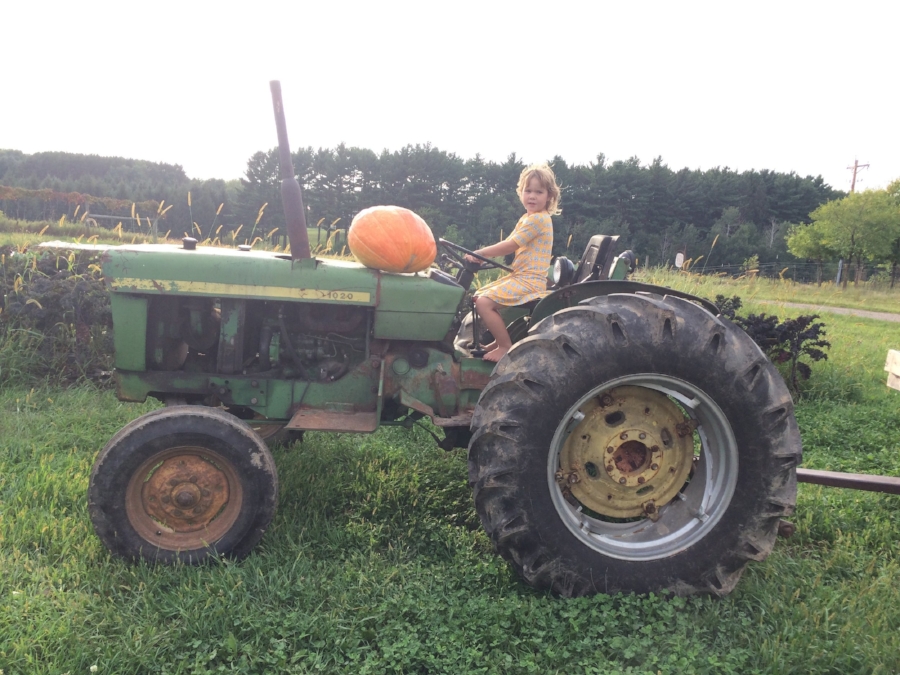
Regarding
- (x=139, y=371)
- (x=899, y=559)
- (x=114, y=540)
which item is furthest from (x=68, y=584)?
(x=899, y=559)

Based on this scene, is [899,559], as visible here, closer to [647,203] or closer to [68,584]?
[68,584]

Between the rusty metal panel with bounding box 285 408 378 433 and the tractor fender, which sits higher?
the tractor fender

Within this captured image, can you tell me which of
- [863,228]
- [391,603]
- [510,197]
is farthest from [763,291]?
[863,228]

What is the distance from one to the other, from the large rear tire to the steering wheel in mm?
815

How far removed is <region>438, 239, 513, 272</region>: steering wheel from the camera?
3292 mm

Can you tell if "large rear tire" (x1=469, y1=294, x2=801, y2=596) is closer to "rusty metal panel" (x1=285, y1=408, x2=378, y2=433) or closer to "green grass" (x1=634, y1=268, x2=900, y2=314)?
"rusty metal panel" (x1=285, y1=408, x2=378, y2=433)

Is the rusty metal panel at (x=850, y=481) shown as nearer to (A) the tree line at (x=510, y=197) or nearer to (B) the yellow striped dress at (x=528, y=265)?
(B) the yellow striped dress at (x=528, y=265)

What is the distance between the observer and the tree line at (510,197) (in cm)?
2705

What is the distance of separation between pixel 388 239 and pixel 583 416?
1.28 m

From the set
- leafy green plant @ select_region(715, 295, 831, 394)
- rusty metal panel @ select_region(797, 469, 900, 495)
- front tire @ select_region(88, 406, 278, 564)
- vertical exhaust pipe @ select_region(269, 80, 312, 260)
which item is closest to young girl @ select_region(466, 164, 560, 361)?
vertical exhaust pipe @ select_region(269, 80, 312, 260)

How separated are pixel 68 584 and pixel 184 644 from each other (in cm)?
71

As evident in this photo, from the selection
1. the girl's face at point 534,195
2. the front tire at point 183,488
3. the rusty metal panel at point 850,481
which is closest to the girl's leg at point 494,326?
the girl's face at point 534,195

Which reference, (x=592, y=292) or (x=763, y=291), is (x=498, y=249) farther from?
(x=763, y=291)

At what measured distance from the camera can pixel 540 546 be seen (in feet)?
8.02
